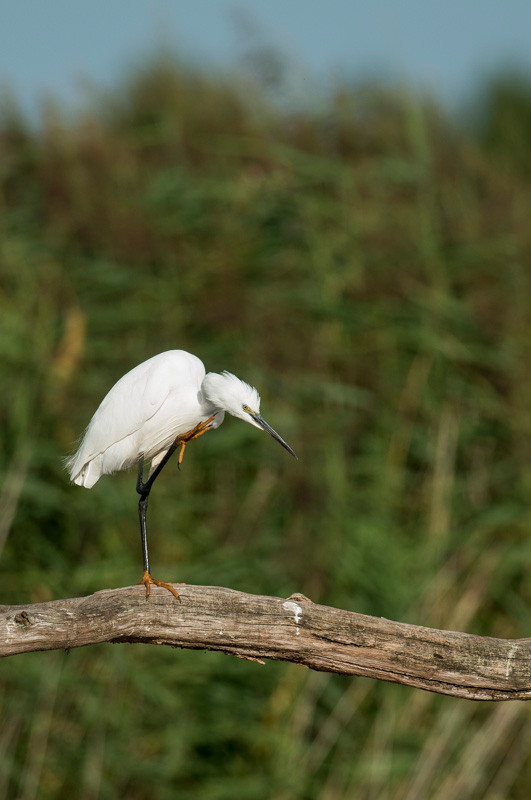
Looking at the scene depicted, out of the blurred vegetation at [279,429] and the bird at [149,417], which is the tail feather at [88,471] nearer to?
the bird at [149,417]

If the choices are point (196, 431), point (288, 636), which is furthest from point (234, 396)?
point (288, 636)

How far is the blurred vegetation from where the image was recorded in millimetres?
4324

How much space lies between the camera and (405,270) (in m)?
5.33

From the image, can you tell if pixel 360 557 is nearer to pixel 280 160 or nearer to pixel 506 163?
pixel 280 160

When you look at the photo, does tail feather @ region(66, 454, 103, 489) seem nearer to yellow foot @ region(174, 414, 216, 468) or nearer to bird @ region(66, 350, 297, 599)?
bird @ region(66, 350, 297, 599)

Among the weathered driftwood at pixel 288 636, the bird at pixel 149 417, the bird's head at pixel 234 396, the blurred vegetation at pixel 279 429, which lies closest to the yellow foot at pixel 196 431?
the bird at pixel 149 417

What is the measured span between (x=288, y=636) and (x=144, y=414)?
2.56 ft

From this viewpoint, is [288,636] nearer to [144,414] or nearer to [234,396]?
[234,396]

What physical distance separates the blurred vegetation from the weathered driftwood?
1776mm

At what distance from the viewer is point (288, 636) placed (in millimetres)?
2494

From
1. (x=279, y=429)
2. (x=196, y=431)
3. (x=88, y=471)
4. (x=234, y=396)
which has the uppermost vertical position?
(x=234, y=396)

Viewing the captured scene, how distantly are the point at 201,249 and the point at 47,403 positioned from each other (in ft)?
4.27

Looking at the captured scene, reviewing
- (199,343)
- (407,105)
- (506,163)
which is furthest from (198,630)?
(506,163)

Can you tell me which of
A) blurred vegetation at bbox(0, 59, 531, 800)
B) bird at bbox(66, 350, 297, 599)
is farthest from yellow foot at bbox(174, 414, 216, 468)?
blurred vegetation at bbox(0, 59, 531, 800)
